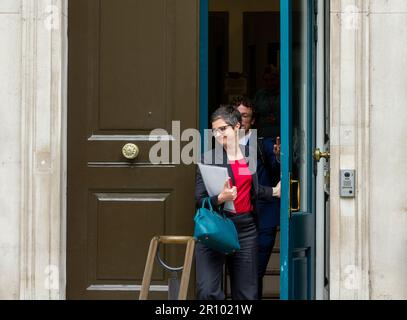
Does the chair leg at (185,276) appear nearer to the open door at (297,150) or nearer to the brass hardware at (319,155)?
the open door at (297,150)

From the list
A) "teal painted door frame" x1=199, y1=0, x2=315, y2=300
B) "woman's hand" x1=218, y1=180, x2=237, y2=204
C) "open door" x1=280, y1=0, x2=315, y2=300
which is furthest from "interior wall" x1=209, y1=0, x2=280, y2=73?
"woman's hand" x1=218, y1=180, x2=237, y2=204

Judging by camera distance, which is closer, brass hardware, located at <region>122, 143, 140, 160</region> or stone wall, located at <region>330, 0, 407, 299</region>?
stone wall, located at <region>330, 0, 407, 299</region>

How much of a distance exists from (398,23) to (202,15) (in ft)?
5.07

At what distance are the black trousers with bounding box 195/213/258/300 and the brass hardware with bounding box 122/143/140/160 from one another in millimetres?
817

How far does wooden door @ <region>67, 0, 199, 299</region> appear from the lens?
8055 millimetres

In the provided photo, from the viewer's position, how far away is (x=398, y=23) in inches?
299

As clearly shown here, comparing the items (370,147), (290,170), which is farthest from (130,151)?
(370,147)

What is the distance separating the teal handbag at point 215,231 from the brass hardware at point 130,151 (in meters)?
0.72

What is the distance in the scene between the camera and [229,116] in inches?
308

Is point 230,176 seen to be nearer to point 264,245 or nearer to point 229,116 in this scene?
point 229,116

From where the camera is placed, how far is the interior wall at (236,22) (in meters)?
12.6

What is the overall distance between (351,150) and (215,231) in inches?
42.7

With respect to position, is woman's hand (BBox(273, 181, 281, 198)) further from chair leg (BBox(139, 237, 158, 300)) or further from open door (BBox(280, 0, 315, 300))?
chair leg (BBox(139, 237, 158, 300))
